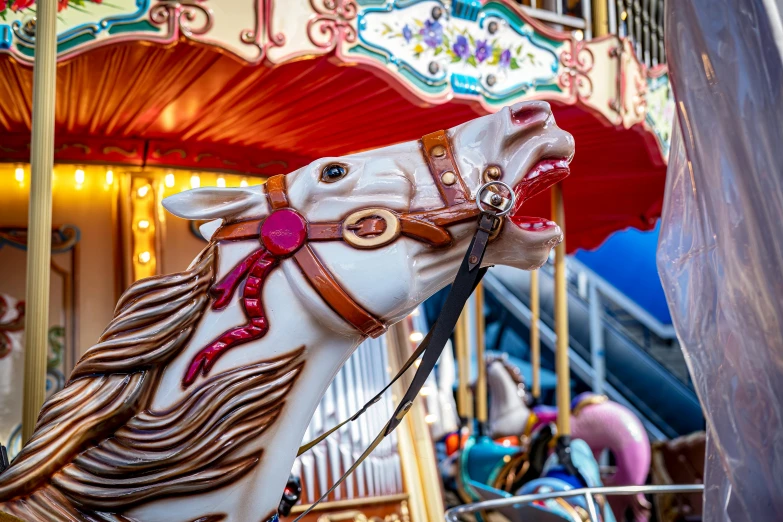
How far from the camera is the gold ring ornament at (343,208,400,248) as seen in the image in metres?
1.07

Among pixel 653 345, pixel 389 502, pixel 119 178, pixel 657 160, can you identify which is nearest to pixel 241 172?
pixel 119 178

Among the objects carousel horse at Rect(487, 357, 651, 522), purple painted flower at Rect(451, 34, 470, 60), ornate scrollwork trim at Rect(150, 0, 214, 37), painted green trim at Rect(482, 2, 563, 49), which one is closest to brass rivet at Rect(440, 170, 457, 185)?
ornate scrollwork trim at Rect(150, 0, 214, 37)

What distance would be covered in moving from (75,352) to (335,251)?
8.28ft

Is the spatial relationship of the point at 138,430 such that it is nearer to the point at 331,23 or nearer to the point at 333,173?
the point at 333,173

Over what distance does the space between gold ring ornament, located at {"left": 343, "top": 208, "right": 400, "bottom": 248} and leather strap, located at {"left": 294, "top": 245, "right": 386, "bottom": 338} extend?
52 millimetres

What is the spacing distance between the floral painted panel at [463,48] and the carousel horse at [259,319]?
1.73 metres

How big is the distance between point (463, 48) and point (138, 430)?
7.66 feet

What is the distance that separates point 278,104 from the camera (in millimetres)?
3166

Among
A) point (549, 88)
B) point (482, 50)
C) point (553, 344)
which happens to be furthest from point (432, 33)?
point (553, 344)

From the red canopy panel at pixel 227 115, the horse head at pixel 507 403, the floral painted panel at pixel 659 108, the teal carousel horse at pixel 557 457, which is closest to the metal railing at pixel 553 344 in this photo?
the horse head at pixel 507 403

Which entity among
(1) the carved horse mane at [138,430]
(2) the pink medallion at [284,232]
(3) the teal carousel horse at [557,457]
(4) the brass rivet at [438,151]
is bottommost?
(3) the teal carousel horse at [557,457]

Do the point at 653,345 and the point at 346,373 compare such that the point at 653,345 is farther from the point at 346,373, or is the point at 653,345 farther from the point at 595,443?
the point at 346,373

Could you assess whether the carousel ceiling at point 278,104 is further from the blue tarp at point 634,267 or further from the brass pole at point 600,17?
the blue tarp at point 634,267

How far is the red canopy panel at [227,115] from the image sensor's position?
2.72 metres
